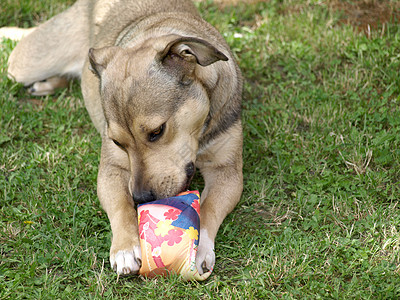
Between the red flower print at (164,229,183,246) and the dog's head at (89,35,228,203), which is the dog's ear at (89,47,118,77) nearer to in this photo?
the dog's head at (89,35,228,203)

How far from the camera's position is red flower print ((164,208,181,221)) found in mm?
3721

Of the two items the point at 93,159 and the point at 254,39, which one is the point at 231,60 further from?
the point at 254,39

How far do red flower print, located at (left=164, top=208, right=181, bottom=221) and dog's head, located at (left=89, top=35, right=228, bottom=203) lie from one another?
201 millimetres

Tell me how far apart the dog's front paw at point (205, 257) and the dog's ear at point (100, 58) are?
160 centimetres

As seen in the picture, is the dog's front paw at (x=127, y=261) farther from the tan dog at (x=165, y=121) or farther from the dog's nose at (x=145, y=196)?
the dog's nose at (x=145, y=196)

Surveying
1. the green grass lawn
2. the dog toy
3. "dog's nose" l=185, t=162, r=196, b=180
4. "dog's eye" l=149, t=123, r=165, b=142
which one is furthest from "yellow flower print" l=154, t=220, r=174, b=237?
"dog's eye" l=149, t=123, r=165, b=142

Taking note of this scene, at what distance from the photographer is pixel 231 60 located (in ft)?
16.1

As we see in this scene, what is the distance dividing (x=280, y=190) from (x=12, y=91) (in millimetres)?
3604

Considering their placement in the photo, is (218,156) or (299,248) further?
(218,156)

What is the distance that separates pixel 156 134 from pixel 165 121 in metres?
0.12

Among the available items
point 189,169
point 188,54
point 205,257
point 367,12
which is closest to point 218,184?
point 189,169

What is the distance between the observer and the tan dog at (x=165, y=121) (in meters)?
3.86

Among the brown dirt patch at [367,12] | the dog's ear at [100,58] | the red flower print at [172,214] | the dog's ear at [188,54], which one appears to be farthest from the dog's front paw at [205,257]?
the brown dirt patch at [367,12]

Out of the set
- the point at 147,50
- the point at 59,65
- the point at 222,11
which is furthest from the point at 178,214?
the point at 222,11
